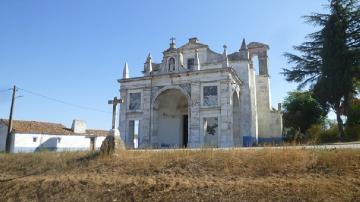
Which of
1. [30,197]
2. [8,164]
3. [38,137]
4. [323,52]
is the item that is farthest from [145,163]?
[38,137]

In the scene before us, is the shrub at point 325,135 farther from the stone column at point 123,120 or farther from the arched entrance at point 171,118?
the stone column at point 123,120

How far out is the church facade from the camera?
73.4ft

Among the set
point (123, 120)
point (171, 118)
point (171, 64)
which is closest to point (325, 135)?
point (171, 118)

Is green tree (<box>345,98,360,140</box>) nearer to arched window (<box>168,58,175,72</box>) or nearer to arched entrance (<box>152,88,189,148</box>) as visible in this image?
arched entrance (<box>152,88,189,148</box>)

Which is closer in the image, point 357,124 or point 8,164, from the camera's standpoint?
point 8,164

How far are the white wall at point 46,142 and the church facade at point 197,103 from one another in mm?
10241

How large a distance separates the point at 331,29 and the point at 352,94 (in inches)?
212

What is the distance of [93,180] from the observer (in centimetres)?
1089

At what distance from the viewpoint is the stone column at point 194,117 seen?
22.2 m

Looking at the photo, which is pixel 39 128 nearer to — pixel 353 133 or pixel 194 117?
pixel 194 117

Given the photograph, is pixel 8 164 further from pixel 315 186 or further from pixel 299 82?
pixel 299 82

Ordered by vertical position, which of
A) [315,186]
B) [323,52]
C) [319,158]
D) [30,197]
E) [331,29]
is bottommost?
[30,197]

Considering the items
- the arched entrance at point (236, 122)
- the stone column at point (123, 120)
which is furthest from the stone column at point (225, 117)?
the stone column at point (123, 120)

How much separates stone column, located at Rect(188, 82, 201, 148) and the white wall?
14132mm
